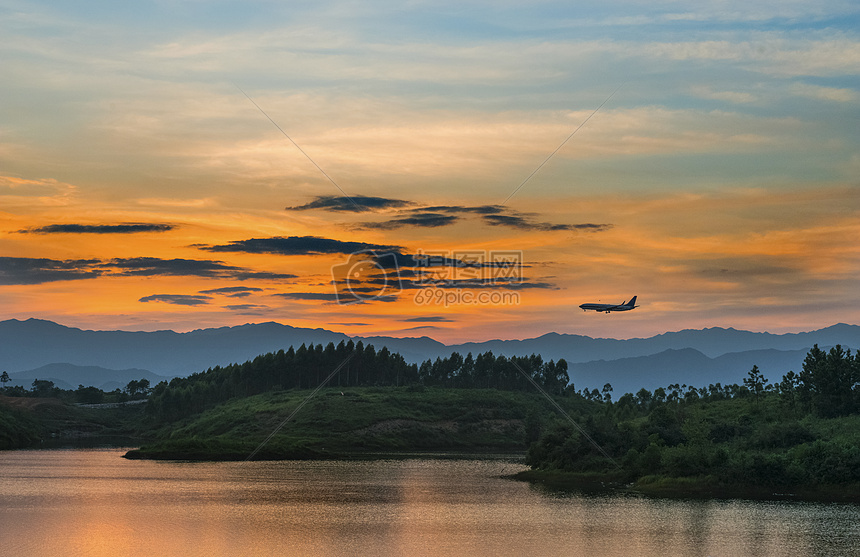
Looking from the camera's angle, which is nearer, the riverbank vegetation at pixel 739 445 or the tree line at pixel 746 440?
the riverbank vegetation at pixel 739 445

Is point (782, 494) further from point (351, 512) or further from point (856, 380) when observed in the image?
point (351, 512)

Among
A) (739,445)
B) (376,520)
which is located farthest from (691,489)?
(376,520)

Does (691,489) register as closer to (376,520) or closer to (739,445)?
(739,445)

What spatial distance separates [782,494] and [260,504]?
62.8m

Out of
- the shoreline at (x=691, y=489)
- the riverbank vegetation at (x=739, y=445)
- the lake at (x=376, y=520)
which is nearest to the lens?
the lake at (x=376, y=520)

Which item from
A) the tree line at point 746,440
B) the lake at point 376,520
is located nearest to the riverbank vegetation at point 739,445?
the tree line at point 746,440

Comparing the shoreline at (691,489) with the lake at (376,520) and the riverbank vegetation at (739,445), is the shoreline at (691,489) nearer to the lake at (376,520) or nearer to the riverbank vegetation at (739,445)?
the riverbank vegetation at (739,445)

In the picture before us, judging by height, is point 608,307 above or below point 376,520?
above

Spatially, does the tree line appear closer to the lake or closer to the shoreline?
the shoreline

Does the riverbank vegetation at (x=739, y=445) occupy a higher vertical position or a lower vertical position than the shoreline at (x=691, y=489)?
higher

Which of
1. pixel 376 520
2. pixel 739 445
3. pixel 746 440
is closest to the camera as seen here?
pixel 376 520

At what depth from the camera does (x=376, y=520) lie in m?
83.9

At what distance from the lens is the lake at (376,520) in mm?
67188

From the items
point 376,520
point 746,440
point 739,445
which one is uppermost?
point 746,440
